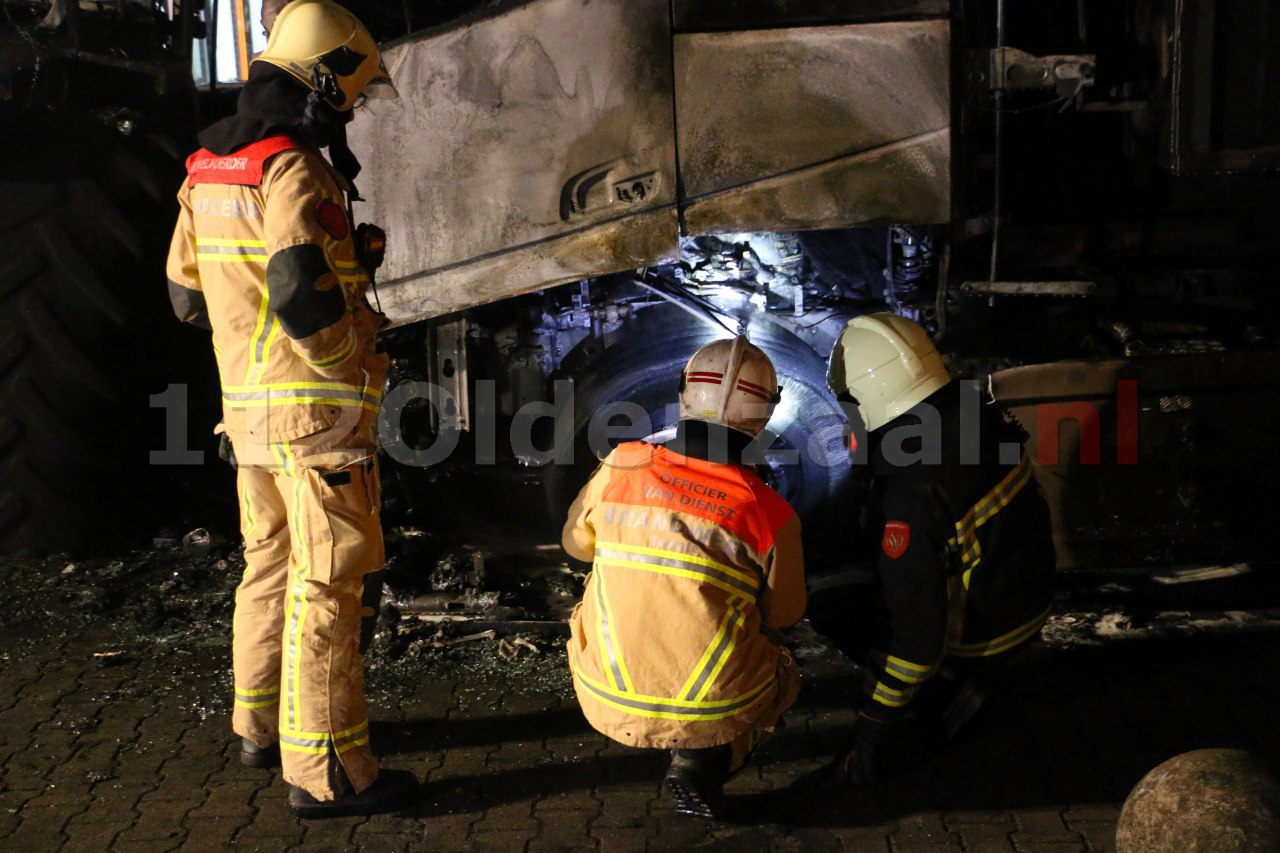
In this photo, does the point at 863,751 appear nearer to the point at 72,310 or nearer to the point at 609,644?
the point at 609,644

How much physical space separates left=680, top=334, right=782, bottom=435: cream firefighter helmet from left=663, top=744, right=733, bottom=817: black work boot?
34.1 inches

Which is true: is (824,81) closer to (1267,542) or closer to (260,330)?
(260,330)

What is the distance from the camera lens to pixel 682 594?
302 centimetres

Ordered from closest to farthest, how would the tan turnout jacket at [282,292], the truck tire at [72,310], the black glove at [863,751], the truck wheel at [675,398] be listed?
the tan turnout jacket at [282,292] → the black glove at [863,751] → the truck wheel at [675,398] → the truck tire at [72,310]

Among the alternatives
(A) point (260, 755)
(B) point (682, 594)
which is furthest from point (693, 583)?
(A) point (260, 755)

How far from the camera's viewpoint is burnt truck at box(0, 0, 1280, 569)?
383cm

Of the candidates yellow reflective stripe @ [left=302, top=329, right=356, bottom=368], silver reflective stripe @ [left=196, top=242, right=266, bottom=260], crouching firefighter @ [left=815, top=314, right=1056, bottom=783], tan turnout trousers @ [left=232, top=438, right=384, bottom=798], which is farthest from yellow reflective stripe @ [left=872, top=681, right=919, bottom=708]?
silver reflective stripe @ [left=196, top=242, right=266, bottom=260]

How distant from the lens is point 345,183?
11.4 feet

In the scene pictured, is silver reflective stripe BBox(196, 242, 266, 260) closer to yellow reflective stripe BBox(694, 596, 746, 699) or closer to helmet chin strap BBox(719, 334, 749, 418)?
helmet chin strap BBox(719, 334, 749, 418)

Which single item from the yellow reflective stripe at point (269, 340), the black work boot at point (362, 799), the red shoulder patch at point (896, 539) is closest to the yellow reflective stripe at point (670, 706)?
the red shoulder patch at point (896, 539)

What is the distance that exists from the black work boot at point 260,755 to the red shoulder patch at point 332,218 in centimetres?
156

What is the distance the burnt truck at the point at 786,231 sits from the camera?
383 centimetres

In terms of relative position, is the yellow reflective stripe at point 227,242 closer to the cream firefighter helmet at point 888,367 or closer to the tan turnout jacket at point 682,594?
the tan turnout jacket at point 682,594

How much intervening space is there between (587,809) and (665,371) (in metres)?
1.77
